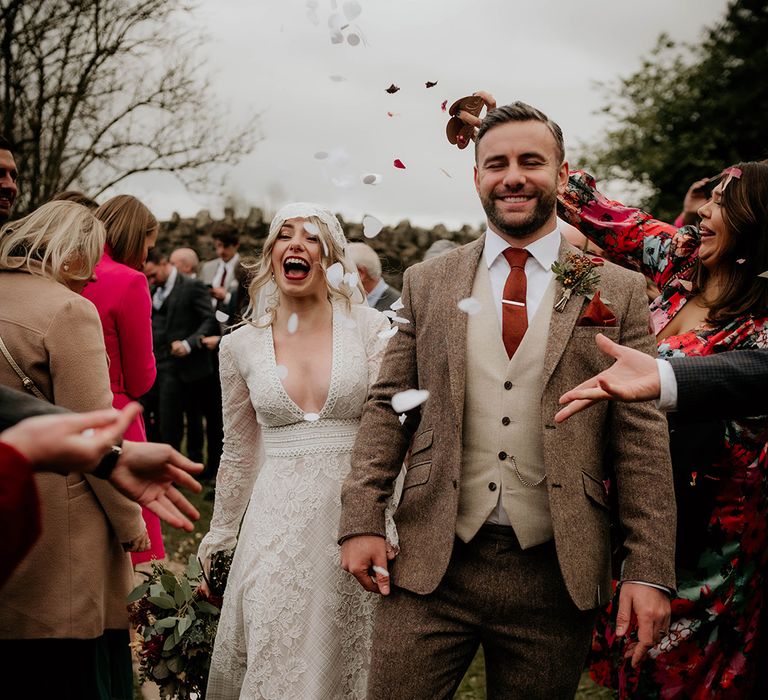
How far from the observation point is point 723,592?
3.42 m

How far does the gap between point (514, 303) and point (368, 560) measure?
2.91 ft

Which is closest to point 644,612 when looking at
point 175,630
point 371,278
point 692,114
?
point 175,630

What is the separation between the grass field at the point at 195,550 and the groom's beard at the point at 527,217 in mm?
2876

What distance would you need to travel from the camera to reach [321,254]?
11.7ft

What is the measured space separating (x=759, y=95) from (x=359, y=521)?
27393 mm

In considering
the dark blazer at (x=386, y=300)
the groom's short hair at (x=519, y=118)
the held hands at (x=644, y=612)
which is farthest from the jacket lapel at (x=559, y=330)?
the dark blazer at (x=386, y=300)

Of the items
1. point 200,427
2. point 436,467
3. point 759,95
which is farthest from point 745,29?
point 436,467

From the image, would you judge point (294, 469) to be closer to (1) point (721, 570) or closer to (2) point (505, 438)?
(2) point (505, 438)

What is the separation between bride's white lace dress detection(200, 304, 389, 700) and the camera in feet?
10.3

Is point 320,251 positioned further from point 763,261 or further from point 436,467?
point 763,261

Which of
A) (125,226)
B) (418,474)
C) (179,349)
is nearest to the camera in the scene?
(418,474)

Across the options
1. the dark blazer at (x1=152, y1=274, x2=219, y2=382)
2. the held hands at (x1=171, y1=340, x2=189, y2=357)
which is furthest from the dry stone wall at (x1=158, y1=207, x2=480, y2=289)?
the held hands at (x1=171, y1=340, x2=189, y2=357)

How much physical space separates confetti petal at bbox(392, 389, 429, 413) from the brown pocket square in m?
0.52

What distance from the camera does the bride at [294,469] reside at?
124 inches
